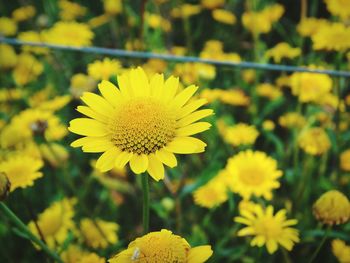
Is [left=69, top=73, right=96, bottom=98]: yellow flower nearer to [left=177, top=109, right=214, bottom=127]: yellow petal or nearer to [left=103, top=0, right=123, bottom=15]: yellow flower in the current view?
[left=103, top=0, right=123, bottom=15]: yellow flower

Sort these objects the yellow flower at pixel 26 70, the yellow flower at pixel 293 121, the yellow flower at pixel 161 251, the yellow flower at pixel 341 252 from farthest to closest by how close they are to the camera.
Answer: the yellow flower at pixel 26 70, the yellow flower at pixel 293 121, the yellow flower at pixel 341 252, the yellow flower at pixel 161 251

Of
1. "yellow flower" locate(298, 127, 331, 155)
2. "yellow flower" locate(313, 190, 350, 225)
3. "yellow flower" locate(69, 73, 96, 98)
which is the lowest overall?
"yellow flower" locate(298, 127, 331, 155)

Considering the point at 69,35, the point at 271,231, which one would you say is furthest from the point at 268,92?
the point at 69,35

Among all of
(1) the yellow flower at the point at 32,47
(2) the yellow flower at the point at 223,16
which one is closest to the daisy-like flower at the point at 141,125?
(1) the yellow flower at the point at 32,47

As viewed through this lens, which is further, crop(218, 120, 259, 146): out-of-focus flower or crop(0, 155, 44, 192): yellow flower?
crop(218, 120, 259, 146): out-of-focus flower

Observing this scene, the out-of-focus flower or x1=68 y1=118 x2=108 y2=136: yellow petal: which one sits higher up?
x1=68 y1=118 x2=108 y2=136: yellow petal

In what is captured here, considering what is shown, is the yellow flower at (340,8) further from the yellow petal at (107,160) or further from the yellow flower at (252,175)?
the yellow petal at (107,160)

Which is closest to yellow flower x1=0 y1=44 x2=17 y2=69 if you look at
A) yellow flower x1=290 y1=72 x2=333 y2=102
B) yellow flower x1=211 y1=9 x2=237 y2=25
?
yellow flower x1=211 y1=9 x2=237 y2=25
